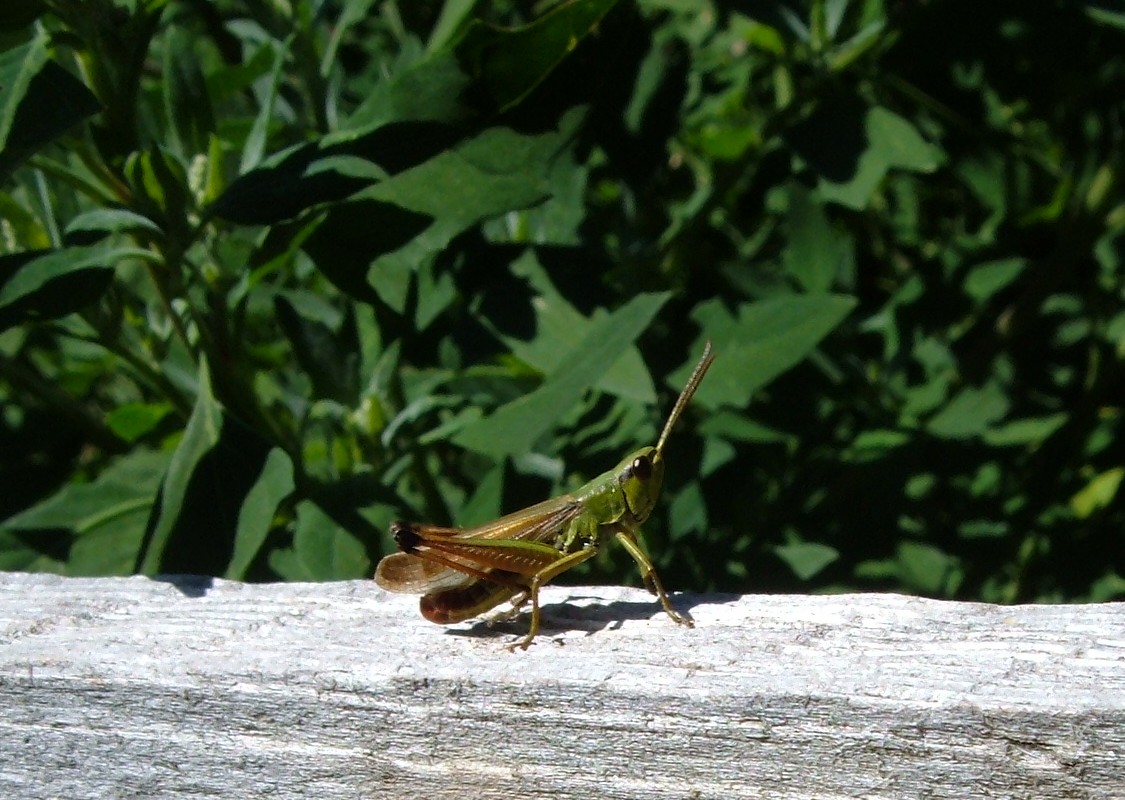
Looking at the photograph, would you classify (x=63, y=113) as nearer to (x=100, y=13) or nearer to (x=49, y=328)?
(x=100, y=13)

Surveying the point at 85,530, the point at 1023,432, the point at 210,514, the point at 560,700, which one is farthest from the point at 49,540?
the point at 1023,432

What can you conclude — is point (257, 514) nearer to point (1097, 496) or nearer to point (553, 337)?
point (553, 337)

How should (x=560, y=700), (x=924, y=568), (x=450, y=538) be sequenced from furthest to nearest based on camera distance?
(x=924, y=568) < (x=450, y=538) < (x=560, y=700)

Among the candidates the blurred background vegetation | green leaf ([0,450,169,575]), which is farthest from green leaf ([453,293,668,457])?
green leaf ([0,450,169,575])

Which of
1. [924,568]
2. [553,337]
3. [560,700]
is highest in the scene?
[553,337]

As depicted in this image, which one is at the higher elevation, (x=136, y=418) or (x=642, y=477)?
(x=136, y=418)

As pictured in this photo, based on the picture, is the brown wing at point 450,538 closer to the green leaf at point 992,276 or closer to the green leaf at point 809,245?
the green leaf at point 809,245

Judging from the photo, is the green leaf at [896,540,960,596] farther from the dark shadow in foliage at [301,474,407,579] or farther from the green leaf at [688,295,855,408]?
the dark shadow in foliage at [301,474,407,579]
